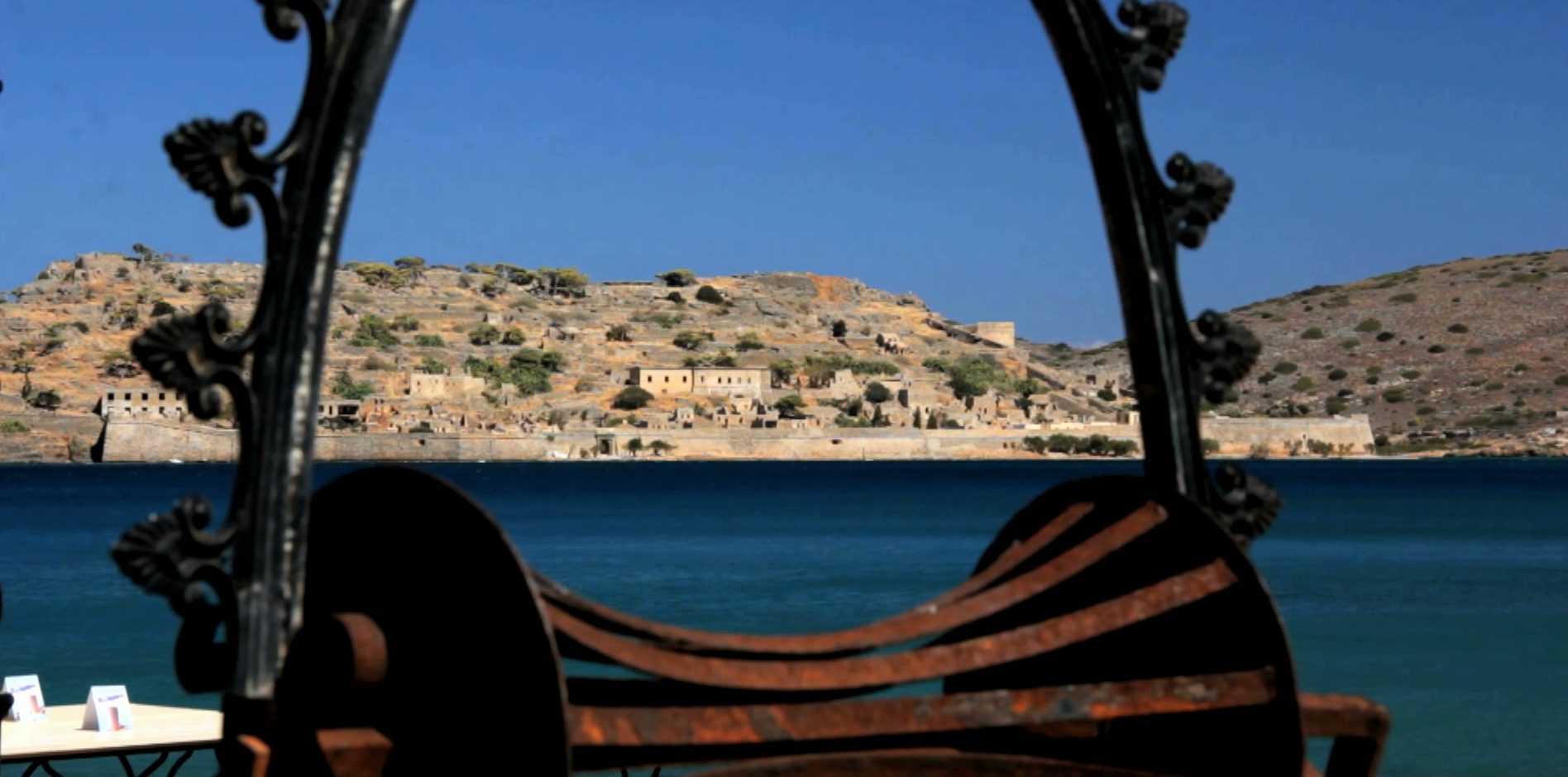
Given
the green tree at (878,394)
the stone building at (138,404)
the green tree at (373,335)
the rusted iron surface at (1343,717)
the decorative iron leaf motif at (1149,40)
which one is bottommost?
the rusted iron surface at (1343,717)

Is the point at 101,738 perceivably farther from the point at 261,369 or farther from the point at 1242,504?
the point at 261,369

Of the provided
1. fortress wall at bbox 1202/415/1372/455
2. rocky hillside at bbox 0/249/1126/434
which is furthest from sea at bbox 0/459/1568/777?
rocky hillside at bbox 0/249/1126/434

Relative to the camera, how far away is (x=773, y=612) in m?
29.2

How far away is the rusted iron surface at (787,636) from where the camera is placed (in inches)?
91.4

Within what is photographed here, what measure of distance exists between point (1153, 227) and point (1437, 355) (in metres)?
108

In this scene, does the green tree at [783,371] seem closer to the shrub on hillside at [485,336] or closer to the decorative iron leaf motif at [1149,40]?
the shrub on hillside at [485,336]

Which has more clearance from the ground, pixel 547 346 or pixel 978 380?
pixel 547 346

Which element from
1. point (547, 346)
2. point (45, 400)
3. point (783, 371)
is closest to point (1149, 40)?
point (45, 400)

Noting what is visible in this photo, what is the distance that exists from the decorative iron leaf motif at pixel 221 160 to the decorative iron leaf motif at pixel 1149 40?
127 cm

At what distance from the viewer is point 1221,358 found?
3006mm

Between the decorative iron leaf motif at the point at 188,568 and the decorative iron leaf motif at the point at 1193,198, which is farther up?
the decorative iron leaf motif at the point at 1193,198

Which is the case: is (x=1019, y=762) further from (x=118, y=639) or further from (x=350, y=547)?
(x=118, y=639)

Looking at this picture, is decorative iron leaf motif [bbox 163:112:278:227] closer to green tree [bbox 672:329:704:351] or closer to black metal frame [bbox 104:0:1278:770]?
black metal frame [bbox 104:0:1278:770]

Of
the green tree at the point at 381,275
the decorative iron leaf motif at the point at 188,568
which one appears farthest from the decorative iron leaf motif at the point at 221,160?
the green tree at the point at 381,275
